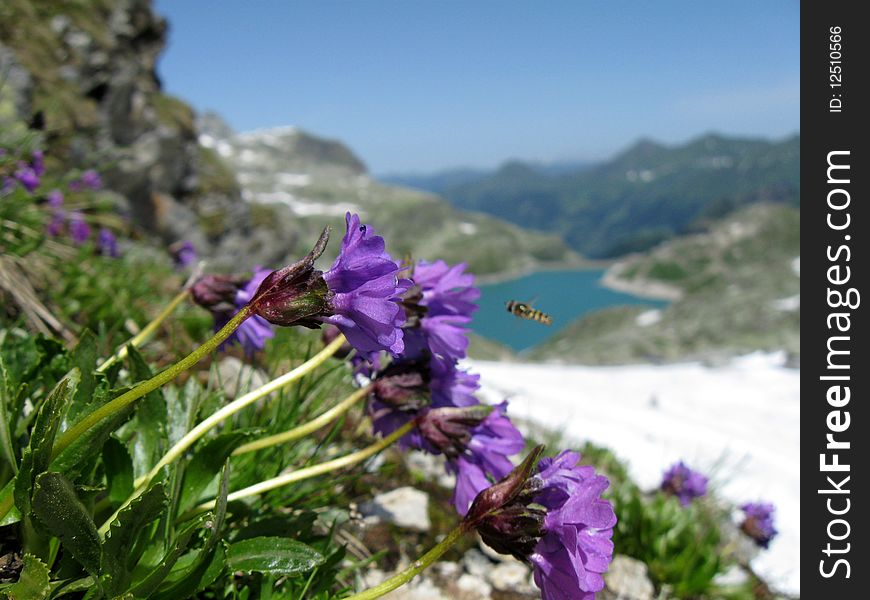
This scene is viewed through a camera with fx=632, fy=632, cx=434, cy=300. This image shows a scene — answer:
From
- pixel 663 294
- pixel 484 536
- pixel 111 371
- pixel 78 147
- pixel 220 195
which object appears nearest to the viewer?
pixel 484 536

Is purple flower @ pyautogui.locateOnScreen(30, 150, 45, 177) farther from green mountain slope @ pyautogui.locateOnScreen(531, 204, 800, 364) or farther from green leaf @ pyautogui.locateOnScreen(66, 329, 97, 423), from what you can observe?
green mountain slope @ pyautogui.locateOnScreen(531, 204, 800, 364)

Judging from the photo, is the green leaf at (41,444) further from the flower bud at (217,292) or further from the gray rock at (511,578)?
the gray rock at (511,578)

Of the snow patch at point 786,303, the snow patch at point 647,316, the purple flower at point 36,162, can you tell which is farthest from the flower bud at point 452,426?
the snow patch at point 647,316

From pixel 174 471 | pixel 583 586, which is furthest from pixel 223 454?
pixel 583 586

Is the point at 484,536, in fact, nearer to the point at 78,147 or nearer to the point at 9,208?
the point at 9,208

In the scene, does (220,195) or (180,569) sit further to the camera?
(220,195)

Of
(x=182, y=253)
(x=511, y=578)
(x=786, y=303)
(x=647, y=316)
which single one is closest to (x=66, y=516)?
(x=511, y=578)
